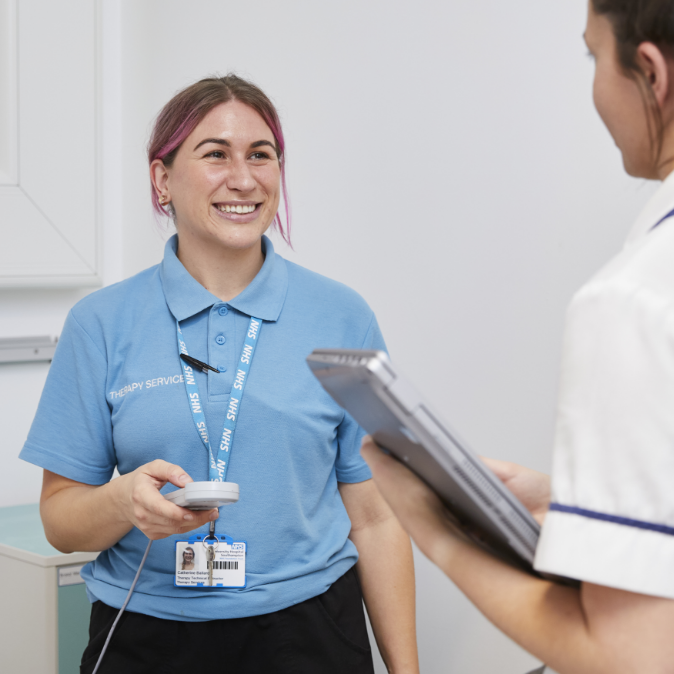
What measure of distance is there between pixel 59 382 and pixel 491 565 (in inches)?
37.1

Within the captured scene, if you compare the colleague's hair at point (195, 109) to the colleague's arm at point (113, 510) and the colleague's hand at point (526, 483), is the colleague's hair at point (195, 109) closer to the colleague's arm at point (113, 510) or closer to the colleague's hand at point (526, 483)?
the colleague's arm at point (113, 510)

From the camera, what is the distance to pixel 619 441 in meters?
0.50

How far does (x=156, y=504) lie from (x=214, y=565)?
22 centimetres

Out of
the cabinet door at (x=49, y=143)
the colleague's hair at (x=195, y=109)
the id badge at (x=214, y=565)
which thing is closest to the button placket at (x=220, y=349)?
the id badge at (x=214, y=565)

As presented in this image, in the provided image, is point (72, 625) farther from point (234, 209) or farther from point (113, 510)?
point (234, 209)

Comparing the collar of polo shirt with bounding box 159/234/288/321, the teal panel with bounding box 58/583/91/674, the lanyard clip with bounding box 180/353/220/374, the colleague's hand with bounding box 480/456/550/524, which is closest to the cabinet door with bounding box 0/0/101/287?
the teal panel with bounding box 58/583/91/674

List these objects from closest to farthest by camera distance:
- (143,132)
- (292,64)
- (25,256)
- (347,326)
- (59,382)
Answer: (59,382) → (347,326) → (292,64) → (25,256) → (143,132)

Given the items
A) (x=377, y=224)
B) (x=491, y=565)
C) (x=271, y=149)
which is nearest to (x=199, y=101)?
(x=271, y=149)

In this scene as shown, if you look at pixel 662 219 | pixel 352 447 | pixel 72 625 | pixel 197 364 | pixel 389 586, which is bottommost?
pixel 72 625

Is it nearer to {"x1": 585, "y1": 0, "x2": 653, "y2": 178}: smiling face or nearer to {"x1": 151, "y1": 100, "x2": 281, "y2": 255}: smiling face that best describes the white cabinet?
{"x1": 151, "y1": 100, "x2": 281, "y2": 255}: smiling face

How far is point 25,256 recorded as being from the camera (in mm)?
2359

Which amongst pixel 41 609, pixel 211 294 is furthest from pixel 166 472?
pixel 41 609

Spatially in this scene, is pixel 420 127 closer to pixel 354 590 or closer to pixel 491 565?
pixel 354 590

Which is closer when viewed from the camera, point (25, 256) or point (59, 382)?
point (59, 382)
